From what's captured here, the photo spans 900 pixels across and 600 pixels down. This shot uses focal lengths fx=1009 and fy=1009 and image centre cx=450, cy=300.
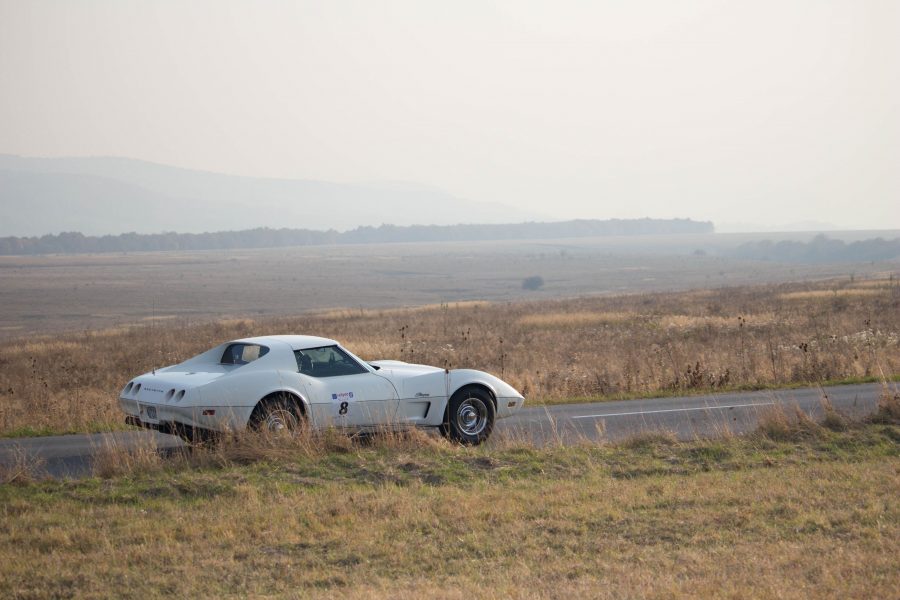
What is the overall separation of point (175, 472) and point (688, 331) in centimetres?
2374

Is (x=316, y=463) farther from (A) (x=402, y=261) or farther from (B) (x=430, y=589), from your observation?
Answer: (A) (x=402, y=261)

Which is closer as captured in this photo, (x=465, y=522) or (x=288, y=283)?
(x=465, y=522)

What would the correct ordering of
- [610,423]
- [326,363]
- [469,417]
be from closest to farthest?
[326,363]
[469,417]
[610,423]

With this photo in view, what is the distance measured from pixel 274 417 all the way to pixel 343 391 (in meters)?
0.89

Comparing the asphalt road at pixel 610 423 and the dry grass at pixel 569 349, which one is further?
the dry grass at pixel 569 349

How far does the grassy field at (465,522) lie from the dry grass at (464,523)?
2 centimetres

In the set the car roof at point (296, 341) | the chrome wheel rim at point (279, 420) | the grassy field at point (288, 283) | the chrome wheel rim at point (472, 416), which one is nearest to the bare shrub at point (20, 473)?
the chrome wheel rim at point (279, 420)

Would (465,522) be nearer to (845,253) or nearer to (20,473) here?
(20,473)

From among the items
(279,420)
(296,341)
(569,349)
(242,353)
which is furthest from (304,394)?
(569,349)

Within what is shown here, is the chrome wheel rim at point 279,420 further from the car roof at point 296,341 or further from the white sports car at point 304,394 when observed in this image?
the car roof at point 296,341

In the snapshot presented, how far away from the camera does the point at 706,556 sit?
6.98m

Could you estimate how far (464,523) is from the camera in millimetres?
8000

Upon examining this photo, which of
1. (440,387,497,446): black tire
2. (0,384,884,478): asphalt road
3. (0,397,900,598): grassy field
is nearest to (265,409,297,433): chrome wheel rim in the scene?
(0,397,900,598): grassy field

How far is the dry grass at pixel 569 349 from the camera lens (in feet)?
59.6
